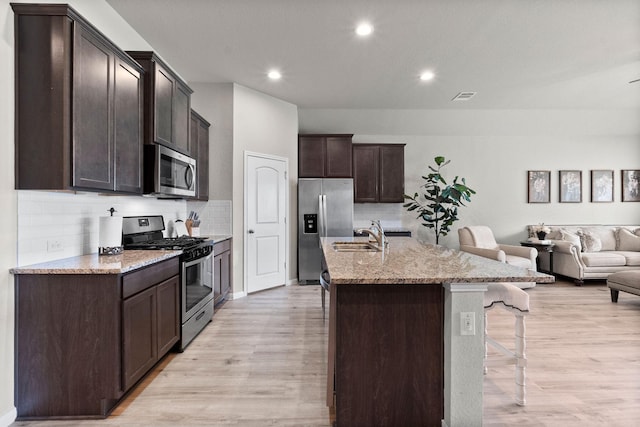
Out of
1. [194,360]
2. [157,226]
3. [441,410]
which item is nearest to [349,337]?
[441,410]

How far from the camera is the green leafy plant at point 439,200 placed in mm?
6164

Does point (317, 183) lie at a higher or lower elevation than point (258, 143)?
lower

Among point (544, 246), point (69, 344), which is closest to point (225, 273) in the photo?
point (69, 344)

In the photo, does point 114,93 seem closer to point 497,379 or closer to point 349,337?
point 349,337

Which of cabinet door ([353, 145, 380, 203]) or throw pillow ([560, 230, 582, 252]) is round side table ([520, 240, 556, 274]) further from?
cabinet door ([353, 145, 380, 203])

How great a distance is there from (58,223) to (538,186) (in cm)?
755

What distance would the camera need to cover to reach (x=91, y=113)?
219 cm

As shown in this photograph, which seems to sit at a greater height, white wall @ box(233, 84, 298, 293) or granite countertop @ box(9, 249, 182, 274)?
white wall @ box(233, 84, 298, 293)

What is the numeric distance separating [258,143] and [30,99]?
325 centimetres

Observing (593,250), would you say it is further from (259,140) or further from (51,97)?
(51,97)

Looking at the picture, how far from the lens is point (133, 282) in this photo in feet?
7.25

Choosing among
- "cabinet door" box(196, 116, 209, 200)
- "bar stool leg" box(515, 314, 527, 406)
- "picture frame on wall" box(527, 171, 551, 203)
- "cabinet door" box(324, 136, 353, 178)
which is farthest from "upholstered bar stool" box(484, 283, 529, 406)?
"picture frame on wall" box(527, 171, 551, 203)

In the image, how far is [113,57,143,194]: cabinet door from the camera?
2.48 meters

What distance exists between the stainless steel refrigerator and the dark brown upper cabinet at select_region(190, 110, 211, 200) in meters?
1.52
